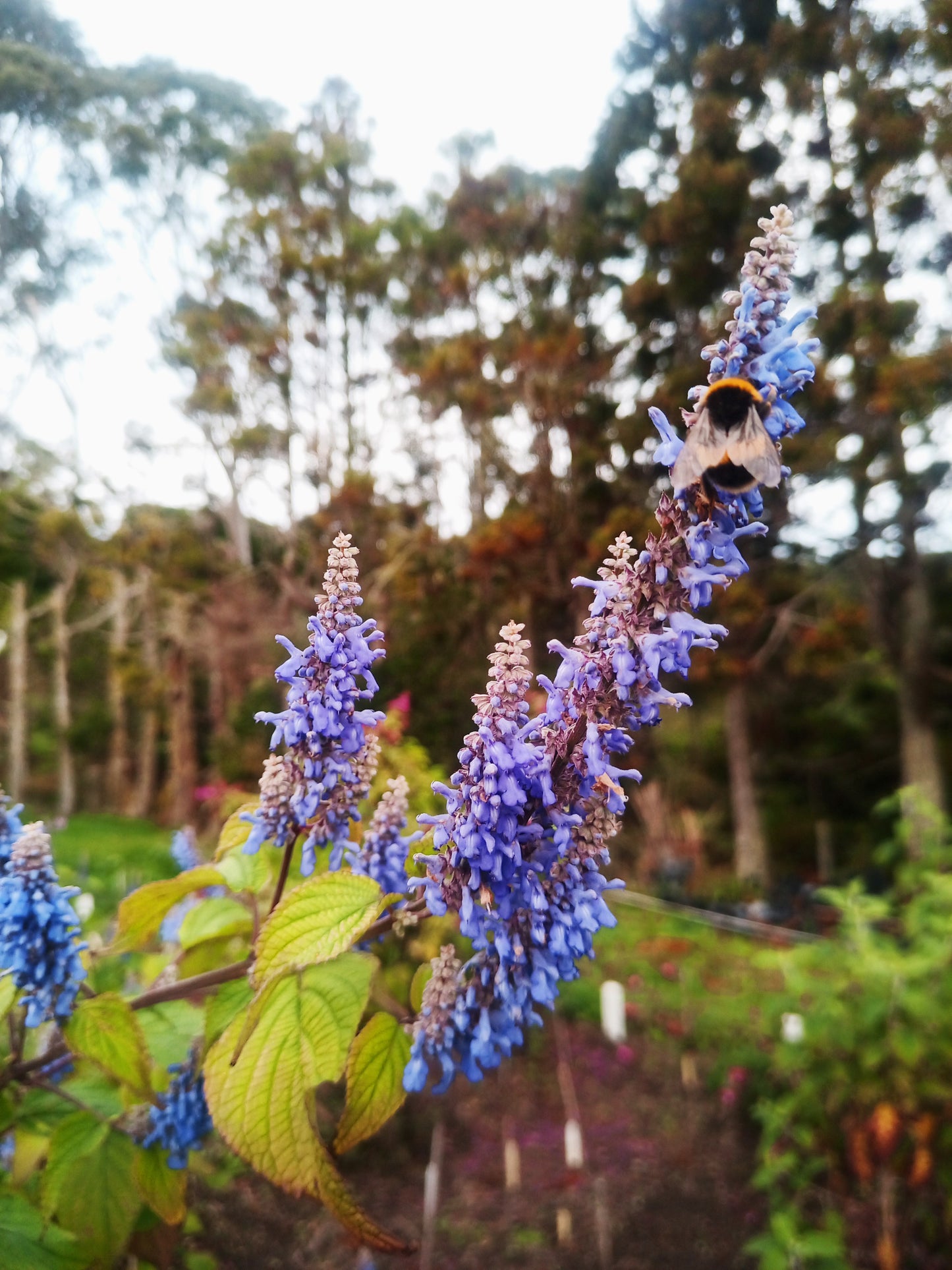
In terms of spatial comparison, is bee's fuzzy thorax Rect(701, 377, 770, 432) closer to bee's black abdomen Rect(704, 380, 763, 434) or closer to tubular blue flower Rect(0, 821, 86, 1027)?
bee's black abdomen Rect(704, 380, 763, 434)

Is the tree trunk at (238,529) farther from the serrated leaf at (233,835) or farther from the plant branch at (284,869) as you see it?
the plant branch at (284,869)

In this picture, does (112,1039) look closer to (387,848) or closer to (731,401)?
(387,848)

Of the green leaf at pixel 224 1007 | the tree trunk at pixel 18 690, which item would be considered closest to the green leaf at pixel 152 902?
the green leaf at pixel 224 1007

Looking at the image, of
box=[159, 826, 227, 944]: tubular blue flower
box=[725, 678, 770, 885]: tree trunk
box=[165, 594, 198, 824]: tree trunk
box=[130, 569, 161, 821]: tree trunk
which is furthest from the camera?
box=[130, 569, 161, 821]: tree trunk

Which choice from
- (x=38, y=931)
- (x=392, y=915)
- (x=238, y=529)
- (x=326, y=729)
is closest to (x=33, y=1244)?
(x=38, y=931)

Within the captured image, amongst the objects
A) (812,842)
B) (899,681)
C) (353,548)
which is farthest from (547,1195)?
(812,842)

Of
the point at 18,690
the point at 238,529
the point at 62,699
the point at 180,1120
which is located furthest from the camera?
the point at 62,699

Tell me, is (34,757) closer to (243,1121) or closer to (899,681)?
(899,681)

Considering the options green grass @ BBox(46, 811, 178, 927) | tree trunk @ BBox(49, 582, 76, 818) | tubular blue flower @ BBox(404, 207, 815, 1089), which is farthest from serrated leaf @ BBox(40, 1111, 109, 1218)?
tree trunk @ BBox(49, 582, 76, 818)
